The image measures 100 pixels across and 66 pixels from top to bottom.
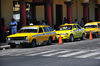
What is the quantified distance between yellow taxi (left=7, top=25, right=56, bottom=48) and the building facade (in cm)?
710

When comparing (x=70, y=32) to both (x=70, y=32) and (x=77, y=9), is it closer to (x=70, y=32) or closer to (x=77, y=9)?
(x=70, y=32)

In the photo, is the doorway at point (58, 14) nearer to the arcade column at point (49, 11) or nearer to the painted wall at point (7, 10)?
the arcade column at point (49, 11)

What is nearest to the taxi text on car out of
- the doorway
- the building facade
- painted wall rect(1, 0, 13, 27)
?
the building facade

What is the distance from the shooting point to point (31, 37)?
19.4 meters

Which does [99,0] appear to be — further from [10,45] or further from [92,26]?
[10,45]

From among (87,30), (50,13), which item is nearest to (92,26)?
(87,30)

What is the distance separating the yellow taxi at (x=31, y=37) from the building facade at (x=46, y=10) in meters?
7.10

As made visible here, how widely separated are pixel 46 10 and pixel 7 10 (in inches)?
211

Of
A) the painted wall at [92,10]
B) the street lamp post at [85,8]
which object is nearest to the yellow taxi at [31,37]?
the street lamp post at [85,8]

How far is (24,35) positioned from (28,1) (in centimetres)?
1337

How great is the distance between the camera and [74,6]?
41.2 meters

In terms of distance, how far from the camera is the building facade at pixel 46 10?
28352mm

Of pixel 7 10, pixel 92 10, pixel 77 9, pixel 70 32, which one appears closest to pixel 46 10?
pixel 7 10

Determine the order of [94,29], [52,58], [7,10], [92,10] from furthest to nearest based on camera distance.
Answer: [92,10] < [94,29] < [7,10] < [52,58]
